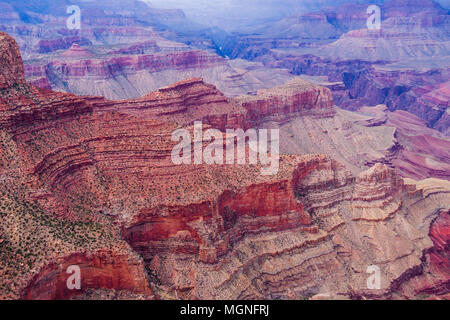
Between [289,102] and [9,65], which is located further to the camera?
[289,102]

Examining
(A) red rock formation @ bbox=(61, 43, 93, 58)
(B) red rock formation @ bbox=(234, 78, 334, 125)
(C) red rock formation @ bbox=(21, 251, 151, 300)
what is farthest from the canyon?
(A) red rock formation @ bbox=(61, 43, 93, 58)

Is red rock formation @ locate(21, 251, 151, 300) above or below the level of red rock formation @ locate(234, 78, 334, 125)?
below

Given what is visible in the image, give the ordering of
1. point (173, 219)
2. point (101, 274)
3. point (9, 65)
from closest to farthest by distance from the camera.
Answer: point (101, 274)
point (173, 219)
point (9, 65)

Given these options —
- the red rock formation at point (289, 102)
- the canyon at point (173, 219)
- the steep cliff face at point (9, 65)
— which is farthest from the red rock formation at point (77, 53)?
the steep cliff face at point (9, 65)

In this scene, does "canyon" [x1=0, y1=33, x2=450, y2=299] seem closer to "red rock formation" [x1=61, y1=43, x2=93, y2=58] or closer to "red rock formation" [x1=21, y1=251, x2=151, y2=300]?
"red rock formation" [x1=21, y1=251, x2=151, y2=300]

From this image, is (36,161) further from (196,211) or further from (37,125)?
(196,211)

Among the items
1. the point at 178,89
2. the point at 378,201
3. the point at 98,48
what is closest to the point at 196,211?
the point at 378,201

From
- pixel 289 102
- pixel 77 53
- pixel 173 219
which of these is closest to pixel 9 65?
pixel 173 219

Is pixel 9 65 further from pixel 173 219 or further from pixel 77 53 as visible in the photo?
pixel 77 53
